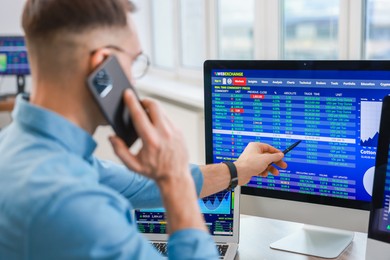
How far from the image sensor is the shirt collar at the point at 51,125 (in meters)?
0.91

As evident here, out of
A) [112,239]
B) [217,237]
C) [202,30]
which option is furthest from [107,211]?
[202,30]

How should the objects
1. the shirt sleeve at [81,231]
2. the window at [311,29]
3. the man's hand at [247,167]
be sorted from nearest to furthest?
the shirt sleeve at [81,231]
the man's hand at [247,167]
the window at [311,29]

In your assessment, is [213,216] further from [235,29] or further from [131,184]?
[235,29]

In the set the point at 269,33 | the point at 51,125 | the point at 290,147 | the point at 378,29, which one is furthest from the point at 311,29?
the point at 51,125

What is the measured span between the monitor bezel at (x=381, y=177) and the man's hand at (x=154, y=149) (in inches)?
17.8

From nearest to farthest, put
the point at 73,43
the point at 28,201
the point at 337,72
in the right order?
1. the point at 28,201
2. the point at 73,43
3. the point at 337,72

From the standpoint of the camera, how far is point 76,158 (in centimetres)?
92

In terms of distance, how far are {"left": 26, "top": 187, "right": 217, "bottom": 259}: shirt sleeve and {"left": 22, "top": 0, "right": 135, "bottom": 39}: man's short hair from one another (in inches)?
10.8

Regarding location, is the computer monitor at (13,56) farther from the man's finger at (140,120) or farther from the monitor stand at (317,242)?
the man's finger at (140,120)

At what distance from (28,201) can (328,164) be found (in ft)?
2.66

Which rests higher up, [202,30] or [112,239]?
[202,30]

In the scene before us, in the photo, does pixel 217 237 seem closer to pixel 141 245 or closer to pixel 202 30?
pixel 141 245

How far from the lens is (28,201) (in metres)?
0.81

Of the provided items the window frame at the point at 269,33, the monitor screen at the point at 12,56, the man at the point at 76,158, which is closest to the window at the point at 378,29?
the window frame at the point at 269,33
